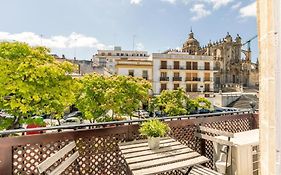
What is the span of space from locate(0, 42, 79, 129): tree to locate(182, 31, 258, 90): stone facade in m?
54.2

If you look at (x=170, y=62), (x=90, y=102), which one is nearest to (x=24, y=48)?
(x=90, y=102)

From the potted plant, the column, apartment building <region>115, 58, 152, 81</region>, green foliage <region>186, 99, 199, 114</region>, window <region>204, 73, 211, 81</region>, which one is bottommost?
green foliage <region>186, 99, 199, 114</region>

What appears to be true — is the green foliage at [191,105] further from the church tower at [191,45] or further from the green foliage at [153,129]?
the church tower at [191,45]

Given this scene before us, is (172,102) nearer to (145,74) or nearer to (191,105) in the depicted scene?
(191,105)

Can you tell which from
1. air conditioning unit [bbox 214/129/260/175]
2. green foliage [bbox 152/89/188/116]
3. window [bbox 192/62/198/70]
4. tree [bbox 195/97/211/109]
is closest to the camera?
air conditioning unit [bbox 214/129/260/175]

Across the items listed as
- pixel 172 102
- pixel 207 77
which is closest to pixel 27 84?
pixel 172 102

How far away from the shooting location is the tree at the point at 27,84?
10578mm

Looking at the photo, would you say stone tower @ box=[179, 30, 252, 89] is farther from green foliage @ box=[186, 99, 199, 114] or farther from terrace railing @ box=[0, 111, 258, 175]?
terrace railing @ box=[0, 111, 258, 175]

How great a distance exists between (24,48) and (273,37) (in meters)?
12.6

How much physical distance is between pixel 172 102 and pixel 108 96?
25.8 feet

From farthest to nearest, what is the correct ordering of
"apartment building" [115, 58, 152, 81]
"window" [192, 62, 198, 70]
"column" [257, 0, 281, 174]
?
"window" [192, 62, 198, 70], "apartment building" [115, 58, 152, 81], "column" [257, 0, 281, 174]

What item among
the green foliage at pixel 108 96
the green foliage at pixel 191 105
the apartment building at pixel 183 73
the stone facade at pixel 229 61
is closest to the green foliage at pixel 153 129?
the green foliage at pixel 108 96

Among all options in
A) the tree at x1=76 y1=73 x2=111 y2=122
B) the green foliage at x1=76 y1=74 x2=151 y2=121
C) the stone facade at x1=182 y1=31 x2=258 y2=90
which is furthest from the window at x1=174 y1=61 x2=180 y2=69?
the stone facade at x1=182 y1=31 x2=258 y2=90

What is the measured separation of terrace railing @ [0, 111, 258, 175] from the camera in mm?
3438
